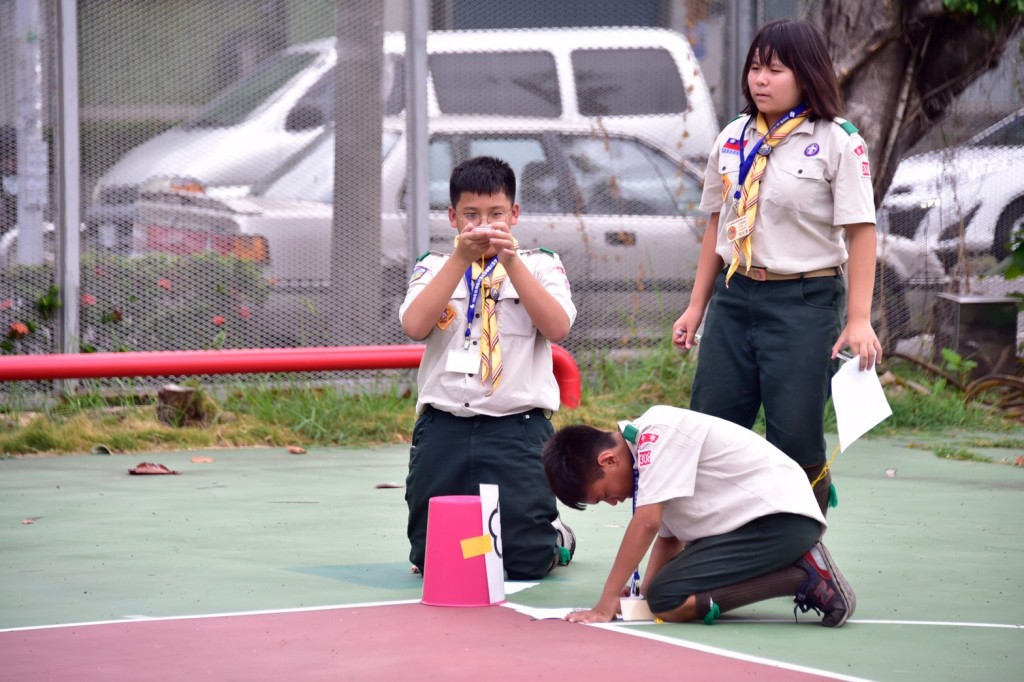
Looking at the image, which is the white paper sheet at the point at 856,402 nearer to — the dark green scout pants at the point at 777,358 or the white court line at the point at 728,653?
the dark green scout pants at the point at 777,358

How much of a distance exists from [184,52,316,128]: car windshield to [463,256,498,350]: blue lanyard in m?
3.97

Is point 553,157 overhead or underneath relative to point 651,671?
overhead

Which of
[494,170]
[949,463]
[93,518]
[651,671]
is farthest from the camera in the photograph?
[949,463]

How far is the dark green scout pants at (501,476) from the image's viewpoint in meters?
4.79

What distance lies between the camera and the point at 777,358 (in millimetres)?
4492

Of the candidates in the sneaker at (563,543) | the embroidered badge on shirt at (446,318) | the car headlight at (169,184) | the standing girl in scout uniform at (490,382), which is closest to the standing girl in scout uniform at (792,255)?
the standing girl in scout uniform at (490,382)

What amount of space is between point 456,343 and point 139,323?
4.01 m

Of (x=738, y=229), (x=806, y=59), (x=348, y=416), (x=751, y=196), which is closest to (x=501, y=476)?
(x=738, y=229)

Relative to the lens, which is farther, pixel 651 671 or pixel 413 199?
pixel 413 199

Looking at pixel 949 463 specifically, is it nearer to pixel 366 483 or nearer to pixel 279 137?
pixel 366 483

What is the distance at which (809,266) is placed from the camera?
4.53m

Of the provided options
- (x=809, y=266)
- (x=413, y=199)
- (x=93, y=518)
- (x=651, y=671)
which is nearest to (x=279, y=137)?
(x=413, y=199)

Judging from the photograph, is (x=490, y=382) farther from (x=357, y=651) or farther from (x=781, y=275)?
(x=357, y=651)

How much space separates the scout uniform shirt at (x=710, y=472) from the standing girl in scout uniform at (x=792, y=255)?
1.13 ft
